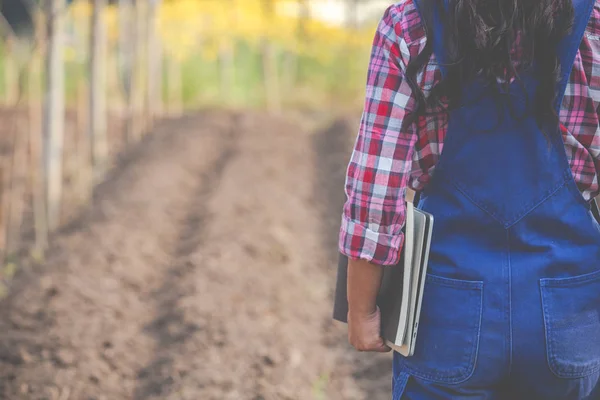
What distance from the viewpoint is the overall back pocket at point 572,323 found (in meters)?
1.21

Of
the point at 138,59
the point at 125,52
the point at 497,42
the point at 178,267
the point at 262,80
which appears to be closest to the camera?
the point at 497,42

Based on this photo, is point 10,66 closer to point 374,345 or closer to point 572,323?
point 374,345

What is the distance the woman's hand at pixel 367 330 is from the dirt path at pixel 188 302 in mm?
1833

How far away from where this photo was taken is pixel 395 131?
4.00 ft

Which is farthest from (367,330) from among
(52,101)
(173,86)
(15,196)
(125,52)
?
(125,52)

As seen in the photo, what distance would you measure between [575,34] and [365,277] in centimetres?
54

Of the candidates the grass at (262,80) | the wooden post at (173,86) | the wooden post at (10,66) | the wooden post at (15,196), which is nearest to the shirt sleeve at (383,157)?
the wooden post at (15,196)

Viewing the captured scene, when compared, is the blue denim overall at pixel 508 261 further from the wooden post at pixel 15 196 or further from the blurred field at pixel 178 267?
the wooden post at pixel 15 196

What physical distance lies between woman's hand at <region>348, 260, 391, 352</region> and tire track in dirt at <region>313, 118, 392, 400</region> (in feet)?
7.15

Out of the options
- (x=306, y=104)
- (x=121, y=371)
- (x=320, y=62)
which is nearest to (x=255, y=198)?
(x=121, y=371)

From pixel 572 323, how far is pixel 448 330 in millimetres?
214

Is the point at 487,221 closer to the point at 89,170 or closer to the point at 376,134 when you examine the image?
the point at 376,134

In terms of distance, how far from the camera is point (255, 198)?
6.47 m

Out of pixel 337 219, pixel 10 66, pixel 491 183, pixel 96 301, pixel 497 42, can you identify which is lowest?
pixel 337 219
